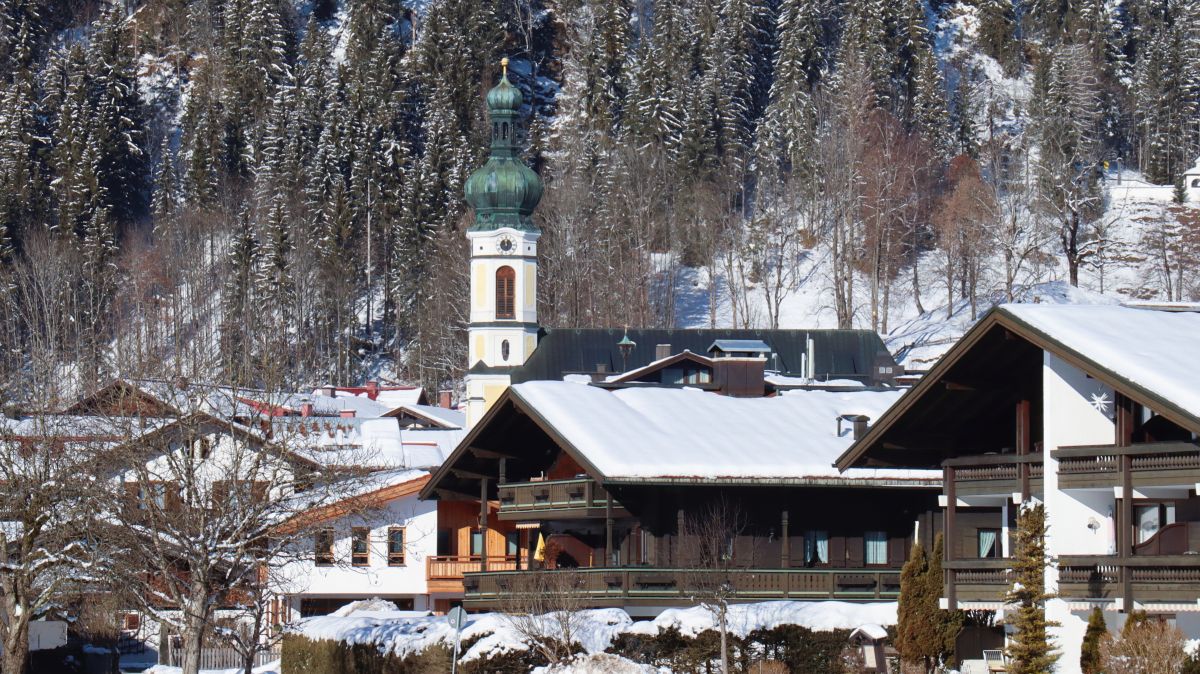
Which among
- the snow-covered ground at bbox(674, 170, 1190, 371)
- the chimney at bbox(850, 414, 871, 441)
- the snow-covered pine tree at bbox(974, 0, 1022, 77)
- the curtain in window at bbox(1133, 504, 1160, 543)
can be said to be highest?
the snow-covered pine tree at bbox(974, 0, 1022, 77)

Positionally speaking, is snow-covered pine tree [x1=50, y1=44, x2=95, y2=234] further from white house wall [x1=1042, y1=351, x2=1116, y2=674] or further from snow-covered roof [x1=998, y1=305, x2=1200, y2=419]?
snow-covered roof [x1=998, y1=305, x2=1200, y2=419]

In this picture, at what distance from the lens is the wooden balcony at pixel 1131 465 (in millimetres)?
30062

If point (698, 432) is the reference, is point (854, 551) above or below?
below

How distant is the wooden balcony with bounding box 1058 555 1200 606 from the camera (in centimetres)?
2977

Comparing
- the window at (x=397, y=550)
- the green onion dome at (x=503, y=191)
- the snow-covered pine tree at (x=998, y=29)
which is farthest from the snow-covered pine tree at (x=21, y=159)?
the window at (x=397, y=550)

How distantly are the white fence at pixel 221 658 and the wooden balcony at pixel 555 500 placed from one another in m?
7.20

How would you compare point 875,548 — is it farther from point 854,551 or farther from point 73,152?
point 73,152

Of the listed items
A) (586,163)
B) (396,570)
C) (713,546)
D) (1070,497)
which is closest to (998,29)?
(586,163)

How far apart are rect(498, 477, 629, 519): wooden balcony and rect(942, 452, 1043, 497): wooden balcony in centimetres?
1270

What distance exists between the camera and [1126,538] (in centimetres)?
3066

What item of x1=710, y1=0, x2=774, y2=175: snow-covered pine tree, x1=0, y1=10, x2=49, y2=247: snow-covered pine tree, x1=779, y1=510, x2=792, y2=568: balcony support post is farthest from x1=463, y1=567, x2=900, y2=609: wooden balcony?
x1=710, y1=0, x2=774, y2=175: snow-covered pine tree

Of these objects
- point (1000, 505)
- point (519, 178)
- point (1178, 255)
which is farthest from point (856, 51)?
point (1000, 505)

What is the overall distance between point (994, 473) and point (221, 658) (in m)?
25.9

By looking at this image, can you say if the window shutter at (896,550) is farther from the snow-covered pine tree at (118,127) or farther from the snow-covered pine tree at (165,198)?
the snow-covered pine tree at (118,127)
